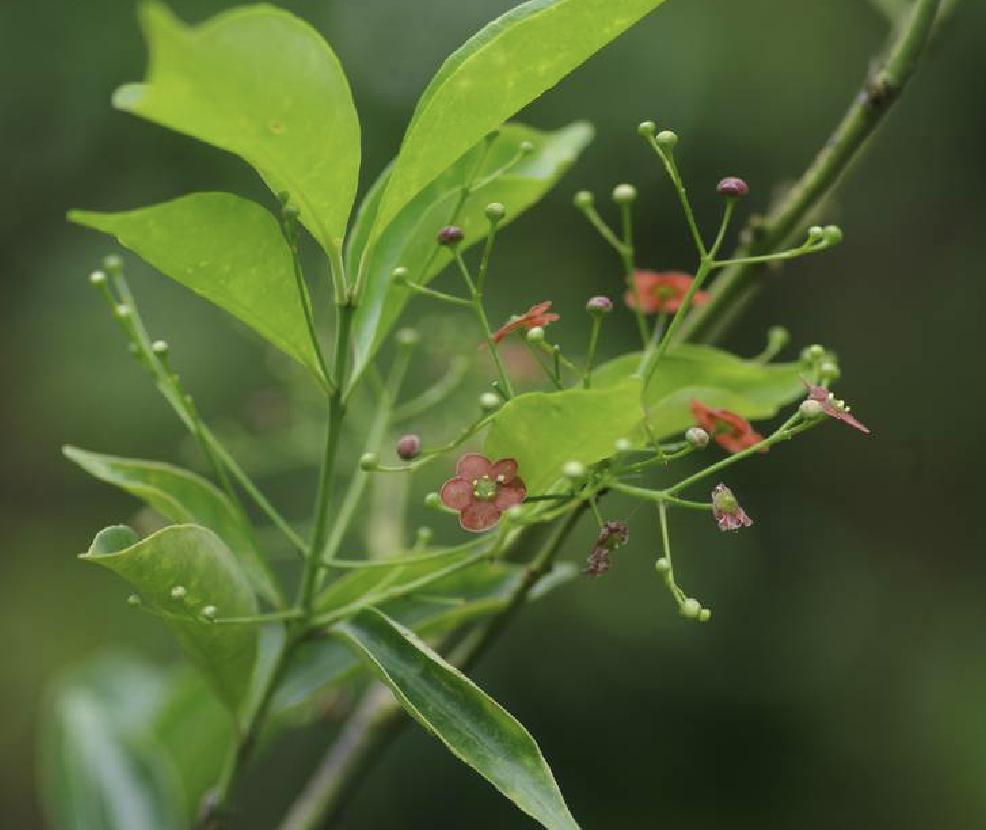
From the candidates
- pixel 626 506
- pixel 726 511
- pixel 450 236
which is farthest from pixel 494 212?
pixel 626 506

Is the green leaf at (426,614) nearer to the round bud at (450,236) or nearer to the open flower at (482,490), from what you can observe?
the open flower at (482,490)

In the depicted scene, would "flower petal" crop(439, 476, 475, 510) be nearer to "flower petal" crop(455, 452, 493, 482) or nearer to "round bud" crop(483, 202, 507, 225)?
"flower petal" crop(455, 452, 493, 482)

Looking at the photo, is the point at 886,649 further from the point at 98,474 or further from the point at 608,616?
the point at 98,474

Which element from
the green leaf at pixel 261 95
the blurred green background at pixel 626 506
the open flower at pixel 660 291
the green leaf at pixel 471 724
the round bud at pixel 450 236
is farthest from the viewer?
the blurred green background at pixel 626 506

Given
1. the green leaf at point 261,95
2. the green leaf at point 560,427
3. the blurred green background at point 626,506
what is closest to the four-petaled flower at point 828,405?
the green leaf at point 560,427

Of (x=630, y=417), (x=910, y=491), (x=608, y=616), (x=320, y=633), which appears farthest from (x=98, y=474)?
(x=910, y=491)

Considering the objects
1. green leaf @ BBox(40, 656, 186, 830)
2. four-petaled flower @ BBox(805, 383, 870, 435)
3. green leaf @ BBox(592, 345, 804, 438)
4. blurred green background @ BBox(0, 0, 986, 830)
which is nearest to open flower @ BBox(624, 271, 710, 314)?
green leaf @ BBox(592, 345, 804, 438)

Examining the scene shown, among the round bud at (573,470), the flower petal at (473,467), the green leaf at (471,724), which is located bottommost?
the green leaf at (471,724)

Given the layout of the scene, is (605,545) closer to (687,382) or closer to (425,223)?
(687,382)
